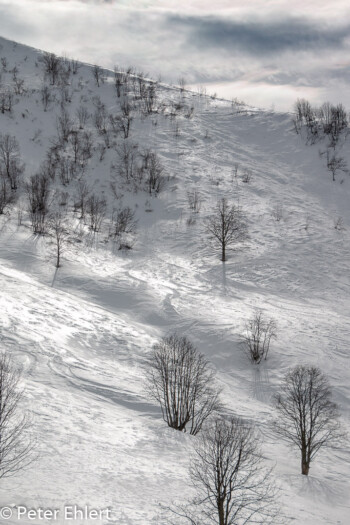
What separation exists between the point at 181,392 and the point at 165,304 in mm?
10204

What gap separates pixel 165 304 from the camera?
92.2 feet

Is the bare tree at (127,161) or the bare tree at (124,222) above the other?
the bare tree at (127,161)

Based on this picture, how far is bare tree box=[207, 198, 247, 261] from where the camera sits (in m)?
35.9

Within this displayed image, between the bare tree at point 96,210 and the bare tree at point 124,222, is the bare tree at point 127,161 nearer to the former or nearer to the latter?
the bare tree at point 96,210

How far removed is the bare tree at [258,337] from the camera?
23.5 metres

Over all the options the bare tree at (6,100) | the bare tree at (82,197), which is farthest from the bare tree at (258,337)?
the bare tree at (6,100)

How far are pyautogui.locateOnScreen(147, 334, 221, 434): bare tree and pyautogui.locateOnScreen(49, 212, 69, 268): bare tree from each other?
594 inches

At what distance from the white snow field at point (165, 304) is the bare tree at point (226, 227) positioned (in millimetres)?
965

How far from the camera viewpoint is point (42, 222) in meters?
36.1

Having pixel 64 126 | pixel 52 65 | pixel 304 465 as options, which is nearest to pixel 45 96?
pixel 64 126

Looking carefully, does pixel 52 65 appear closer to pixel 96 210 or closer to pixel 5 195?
pixel 5 195

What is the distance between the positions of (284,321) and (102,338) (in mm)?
11875

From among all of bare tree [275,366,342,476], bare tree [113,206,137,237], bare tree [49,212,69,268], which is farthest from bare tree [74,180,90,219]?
bare tree [275,366,342,476]

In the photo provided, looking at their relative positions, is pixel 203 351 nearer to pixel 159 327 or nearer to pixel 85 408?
pixel 159 327
